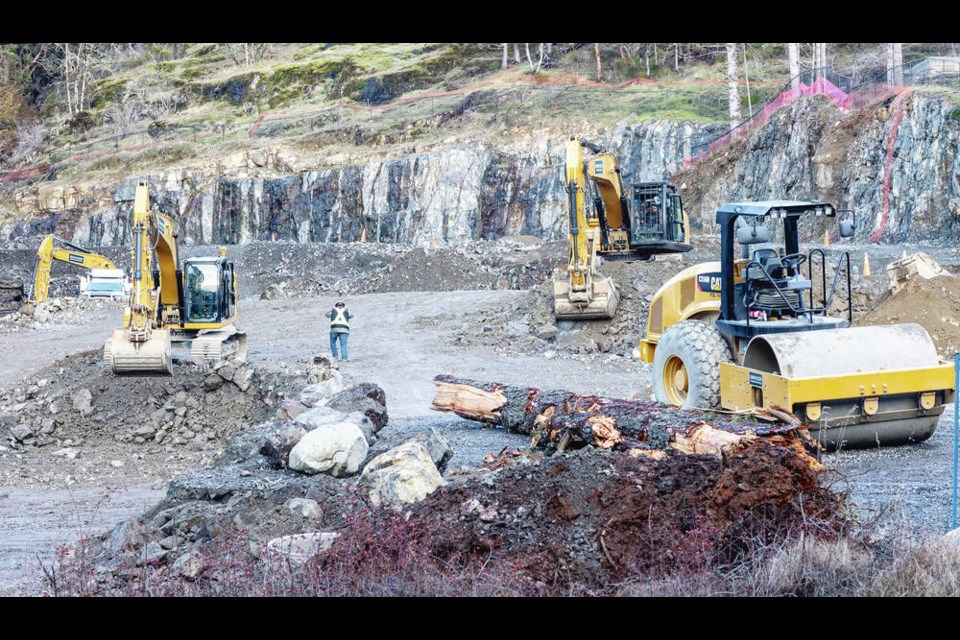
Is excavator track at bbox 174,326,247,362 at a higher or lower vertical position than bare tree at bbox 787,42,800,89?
lower

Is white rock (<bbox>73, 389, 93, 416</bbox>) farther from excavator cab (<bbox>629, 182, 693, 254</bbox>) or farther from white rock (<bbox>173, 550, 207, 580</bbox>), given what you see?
excavator cab (<bbox>629, 182, 693, 254</bbox>)

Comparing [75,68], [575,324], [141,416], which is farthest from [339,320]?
[75,68]

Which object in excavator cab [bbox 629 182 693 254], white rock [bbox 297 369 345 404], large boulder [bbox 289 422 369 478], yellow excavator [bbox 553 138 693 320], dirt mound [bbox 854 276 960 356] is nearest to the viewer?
large boulder [bbox 289 422 369 478]

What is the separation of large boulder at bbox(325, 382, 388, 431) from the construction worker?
7.55 metres

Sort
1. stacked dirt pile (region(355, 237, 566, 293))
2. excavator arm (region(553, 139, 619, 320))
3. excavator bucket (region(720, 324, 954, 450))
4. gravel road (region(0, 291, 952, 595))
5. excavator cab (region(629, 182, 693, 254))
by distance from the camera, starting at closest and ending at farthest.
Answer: gravel road (region(0, 291, 952, 595)) → excavator bucket (region(720, 324, 954, 450)) → excavator arm (region(553, 139, 619, 320)) → excavator cab (region(629, 182, 693, 254)) → stacked dirt pile (region(355, 237, 566, 293))

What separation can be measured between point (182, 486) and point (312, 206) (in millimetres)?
37386

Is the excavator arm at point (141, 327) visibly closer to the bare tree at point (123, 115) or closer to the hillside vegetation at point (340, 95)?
the hillside vegetation at point (340, 95)

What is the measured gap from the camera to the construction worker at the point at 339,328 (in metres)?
17.7

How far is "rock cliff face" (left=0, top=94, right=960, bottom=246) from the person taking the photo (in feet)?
87.1

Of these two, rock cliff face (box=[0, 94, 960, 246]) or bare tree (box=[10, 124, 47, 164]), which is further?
bare tree (box=[10, 124, 47, 164])

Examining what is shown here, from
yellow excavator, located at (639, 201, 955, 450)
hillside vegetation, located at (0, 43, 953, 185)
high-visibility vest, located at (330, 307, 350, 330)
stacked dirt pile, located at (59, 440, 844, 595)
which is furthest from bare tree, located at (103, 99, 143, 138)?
stacked dirt pile, located at (59, 440, 844, 595)

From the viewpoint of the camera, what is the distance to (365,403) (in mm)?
9805

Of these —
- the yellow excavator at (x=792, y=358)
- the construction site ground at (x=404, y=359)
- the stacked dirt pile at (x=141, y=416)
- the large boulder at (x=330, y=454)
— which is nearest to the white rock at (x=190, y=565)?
the construction site ground at (x=404, y=359)

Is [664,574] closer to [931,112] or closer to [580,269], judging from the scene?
[580,269]
